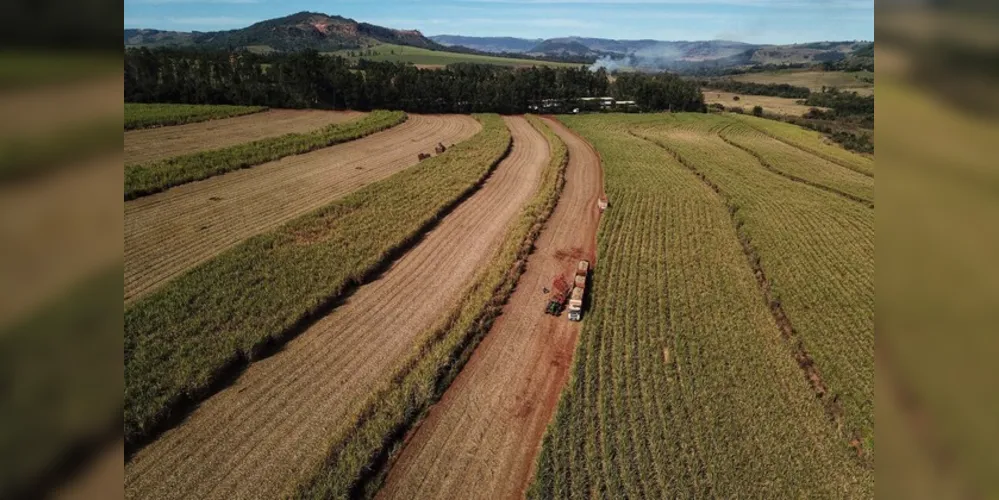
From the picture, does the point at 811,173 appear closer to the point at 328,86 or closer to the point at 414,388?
the point at 414,388

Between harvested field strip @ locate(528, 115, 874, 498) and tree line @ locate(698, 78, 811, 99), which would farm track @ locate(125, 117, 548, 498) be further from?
tree line @ locate(698, 78, 811, 99)

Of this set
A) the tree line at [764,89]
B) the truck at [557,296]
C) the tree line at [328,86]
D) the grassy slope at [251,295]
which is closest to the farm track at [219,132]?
the tree line at [328,86]

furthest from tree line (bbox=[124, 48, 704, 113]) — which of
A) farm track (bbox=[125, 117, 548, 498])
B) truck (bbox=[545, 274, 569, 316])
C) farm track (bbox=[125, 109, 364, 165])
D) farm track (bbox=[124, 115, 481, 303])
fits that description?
truck (bbox=[545, 274, 569, 316])

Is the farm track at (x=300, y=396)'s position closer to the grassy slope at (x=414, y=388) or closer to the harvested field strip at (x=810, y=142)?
the grassy slope at (x=414, y=388)

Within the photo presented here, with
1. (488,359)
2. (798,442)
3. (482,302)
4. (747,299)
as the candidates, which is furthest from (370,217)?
(798,442)
